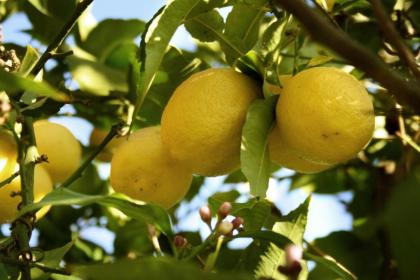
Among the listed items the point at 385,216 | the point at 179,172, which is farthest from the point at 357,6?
the point at 385,216

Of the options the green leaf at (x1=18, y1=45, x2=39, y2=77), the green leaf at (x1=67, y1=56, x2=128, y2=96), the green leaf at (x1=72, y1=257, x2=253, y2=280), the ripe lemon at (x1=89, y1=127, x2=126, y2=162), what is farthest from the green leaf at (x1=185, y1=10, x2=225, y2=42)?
the green leaf at (x1=72, y1=257, x2=253, y2=280)

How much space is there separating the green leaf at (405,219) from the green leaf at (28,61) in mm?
986

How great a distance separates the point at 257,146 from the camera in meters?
1.22

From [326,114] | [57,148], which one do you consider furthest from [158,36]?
[57,148]

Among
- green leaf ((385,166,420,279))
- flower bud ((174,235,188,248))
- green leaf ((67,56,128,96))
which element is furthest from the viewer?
green leaf ((67,56,128,96))

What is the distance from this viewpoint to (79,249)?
6.73 ft

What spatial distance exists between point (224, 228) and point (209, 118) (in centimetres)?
26

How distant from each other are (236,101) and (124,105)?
0.70 meters

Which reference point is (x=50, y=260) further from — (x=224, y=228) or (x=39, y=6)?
(x=39, y=6)

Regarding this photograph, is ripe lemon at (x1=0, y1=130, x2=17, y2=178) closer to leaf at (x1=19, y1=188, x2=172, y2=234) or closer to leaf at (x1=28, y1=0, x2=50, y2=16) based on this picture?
leaf at (x1=19, y1=188, x2=172, y2=234)

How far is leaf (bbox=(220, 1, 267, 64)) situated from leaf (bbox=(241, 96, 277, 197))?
0.52 ft

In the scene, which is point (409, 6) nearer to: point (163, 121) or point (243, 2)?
point (243, 2)

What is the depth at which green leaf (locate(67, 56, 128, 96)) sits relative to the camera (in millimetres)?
1915

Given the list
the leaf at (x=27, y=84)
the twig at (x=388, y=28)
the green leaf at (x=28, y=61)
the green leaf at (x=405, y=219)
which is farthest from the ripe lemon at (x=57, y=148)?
the green leaf at (x=405, y=219)
